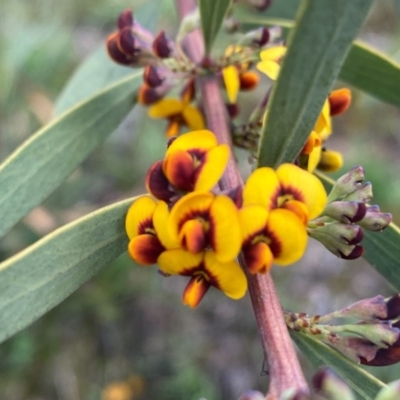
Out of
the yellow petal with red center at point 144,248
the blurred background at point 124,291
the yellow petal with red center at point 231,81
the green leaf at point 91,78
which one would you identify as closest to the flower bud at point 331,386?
the yellow petal with red center at point 144,248

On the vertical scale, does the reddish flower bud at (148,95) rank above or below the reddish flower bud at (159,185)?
below

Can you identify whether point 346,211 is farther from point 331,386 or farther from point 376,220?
point 331,386

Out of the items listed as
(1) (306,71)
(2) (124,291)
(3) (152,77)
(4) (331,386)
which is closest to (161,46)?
(3) (152,77)

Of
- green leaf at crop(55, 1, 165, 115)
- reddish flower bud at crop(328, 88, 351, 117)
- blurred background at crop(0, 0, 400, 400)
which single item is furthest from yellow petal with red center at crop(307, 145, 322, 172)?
blurred background at crop(0, 0, 400, 400)

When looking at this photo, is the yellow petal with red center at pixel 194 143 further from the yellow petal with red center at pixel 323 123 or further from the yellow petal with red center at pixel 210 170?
the yellow petal with red center at pixel 323 123

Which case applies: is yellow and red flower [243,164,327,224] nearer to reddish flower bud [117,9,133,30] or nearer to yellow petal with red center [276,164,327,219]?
yellow petal with red center [276,164,327,219]
